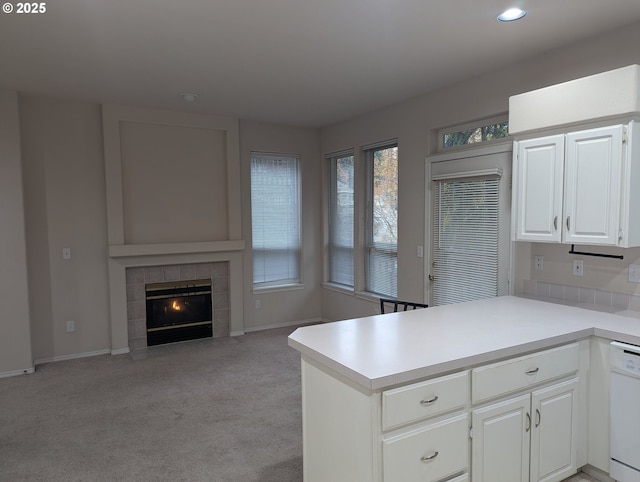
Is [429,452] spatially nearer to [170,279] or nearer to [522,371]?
[522,371]

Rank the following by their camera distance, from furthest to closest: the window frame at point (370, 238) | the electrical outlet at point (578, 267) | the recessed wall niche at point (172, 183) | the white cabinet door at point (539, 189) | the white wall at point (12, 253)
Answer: the window frame at point (370, 238)
the recessed wall niche at point (172, 183)
the white wall at point (12, 253)
the electrical outlet at point (578, 267)
the white cabinet door at point (539, 189)

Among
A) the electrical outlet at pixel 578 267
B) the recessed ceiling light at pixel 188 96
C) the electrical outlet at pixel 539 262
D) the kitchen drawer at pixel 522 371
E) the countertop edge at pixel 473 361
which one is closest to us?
the countertop edge at pixel 473 361

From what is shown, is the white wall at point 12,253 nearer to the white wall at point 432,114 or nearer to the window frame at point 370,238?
the white wall at point 432,114

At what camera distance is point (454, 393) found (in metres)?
1.91

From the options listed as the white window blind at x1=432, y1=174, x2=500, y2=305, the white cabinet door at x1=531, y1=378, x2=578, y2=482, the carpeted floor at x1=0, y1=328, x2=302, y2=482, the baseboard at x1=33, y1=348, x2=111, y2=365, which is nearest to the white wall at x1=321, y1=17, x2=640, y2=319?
the white window blind at x1=432, y1=174, x2=500, y2=305

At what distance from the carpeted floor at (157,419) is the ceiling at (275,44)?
8.91 feet

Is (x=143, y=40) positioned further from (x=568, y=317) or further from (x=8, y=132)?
(x=568, y=317)

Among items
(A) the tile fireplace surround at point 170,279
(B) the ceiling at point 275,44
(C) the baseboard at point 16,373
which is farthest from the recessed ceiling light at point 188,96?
(C) the baseboard at point 16,373

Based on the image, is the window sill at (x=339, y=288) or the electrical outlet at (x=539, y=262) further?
the window sill at (x=339, y=288)

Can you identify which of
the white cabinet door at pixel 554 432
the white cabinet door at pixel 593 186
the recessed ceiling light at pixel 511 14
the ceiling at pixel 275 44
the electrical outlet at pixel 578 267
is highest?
the ceiling at pixel 275 44

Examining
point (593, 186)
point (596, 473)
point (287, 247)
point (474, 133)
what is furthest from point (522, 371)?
point (287, 247)

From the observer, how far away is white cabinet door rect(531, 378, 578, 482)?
222 centimetres

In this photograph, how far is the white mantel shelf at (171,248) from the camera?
15.3 ft

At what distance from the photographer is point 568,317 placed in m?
2.63
